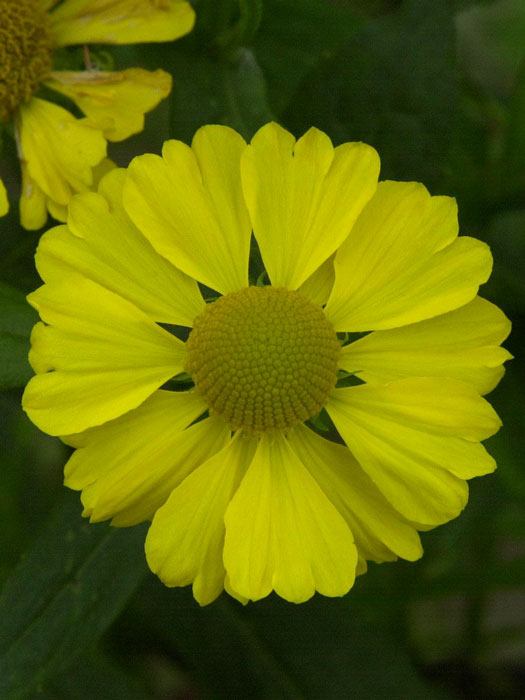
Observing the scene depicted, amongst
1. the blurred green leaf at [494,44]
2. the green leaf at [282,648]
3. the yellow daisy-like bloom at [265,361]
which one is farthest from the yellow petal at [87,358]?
the blurred green leaf at [494,44]

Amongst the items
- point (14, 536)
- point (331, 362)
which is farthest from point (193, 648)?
point (331, 362)

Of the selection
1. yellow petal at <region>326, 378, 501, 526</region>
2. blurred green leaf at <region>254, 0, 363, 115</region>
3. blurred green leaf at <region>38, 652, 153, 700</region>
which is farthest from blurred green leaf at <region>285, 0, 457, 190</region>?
blurred green leaf at <region>38, 652, 153, 700</region>

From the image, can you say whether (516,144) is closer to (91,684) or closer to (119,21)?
(119,21)

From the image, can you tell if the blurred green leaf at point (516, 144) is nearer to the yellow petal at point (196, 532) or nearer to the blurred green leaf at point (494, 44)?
the blurred green leaf at point (494, 44)

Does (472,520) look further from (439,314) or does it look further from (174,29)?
(174,29)

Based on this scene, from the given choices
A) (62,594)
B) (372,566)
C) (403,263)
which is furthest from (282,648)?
(403,263)
